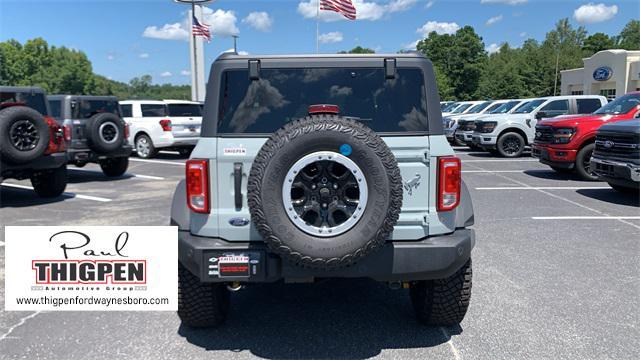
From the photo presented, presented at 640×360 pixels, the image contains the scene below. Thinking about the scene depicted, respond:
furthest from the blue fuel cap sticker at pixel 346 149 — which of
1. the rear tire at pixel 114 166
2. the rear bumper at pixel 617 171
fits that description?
the rear tire at pixel 114 166

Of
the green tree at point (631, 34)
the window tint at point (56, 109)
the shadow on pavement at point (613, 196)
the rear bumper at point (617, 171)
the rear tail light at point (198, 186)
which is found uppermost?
the green tree at point (631, 34)

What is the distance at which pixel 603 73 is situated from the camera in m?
41.7

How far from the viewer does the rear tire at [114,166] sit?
11.9 meters

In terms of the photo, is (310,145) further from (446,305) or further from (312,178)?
(446,305)

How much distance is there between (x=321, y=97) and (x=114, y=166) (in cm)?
979

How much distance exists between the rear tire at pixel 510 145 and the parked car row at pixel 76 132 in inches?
359

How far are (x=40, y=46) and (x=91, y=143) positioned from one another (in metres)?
130

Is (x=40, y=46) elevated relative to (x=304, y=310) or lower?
elevated

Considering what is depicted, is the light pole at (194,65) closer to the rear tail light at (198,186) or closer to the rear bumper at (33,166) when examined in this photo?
the rear bumper at (33,166)

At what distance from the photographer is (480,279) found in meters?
4.77

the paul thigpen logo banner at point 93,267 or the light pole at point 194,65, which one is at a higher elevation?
the light pole at point 194,65

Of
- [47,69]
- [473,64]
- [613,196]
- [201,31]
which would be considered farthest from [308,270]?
[47,69]

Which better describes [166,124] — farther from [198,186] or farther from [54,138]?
[198,186]

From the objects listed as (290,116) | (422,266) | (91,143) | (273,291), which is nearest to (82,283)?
(273,291)
